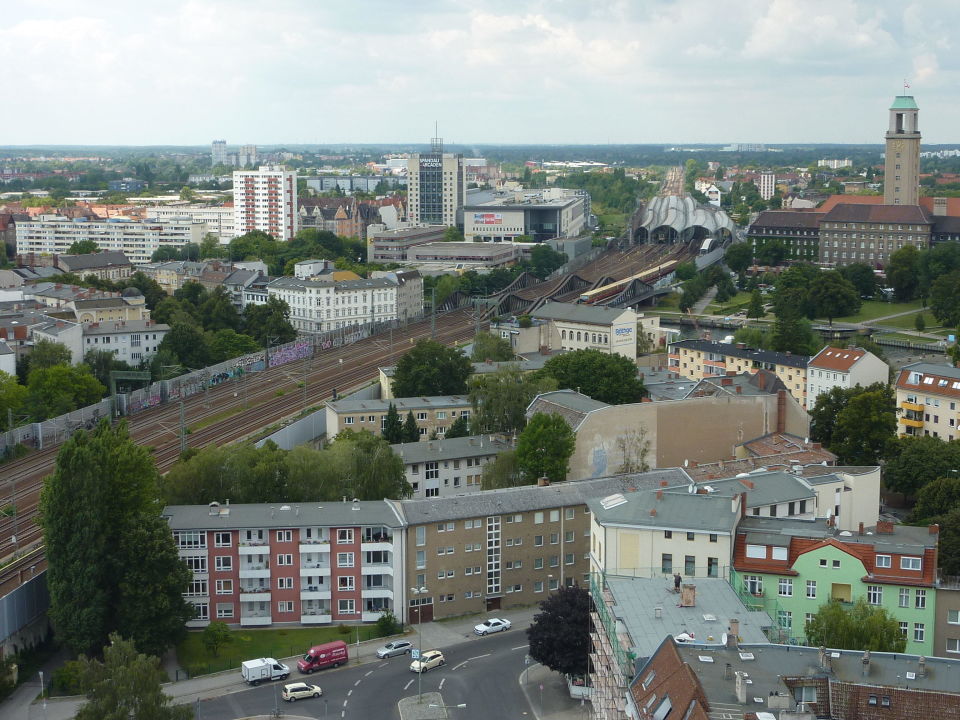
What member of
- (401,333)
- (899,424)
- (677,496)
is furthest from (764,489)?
(401,333)

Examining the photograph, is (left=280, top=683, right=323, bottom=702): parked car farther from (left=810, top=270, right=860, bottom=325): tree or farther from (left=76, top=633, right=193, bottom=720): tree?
(left=810, top=270, right=860, bottom=325): tree

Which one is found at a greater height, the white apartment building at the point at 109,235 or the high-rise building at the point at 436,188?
the high-rise building at the point at 436,188

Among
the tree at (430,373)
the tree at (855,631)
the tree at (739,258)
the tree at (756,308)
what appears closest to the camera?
the tree at (855,631)

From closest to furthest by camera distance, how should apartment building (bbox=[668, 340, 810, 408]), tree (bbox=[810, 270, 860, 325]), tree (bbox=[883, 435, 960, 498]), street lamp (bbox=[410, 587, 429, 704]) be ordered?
street lamp (bbox=[410, 587, 429, 704])
tree (bbox=[883, 435, 960, 498])
apartment building (bbox=[668, 340, 810, 408])
tree (bbox=[810, 270, 860, 325])

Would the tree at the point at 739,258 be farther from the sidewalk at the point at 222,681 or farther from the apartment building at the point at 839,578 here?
the apartment building at the point at 839,578

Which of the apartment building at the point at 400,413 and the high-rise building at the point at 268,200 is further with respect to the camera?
the high-rise building at the point at 268,200

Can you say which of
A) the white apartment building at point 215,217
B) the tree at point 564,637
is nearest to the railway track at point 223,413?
the tree at point 564,637

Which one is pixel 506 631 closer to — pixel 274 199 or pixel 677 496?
pixel 677 496

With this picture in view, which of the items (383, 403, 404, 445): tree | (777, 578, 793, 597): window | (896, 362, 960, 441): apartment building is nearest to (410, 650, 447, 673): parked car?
(777, 578, 793, 597): window
